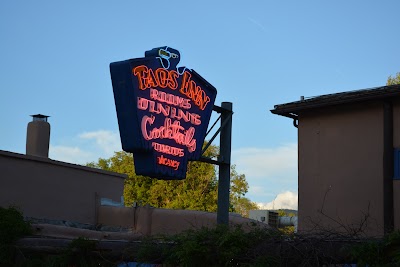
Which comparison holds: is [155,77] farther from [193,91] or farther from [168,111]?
[193,91]

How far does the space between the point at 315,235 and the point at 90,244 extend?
4.74 metres

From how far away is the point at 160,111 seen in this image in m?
16.5

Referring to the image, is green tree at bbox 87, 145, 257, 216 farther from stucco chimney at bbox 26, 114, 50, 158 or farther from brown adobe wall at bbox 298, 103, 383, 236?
brown adobe wall at bbox 298, 103, 383, 236

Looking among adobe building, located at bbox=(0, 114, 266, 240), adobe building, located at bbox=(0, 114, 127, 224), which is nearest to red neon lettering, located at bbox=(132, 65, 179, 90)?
adobe building, located at bbox=(0, 114, 266, 240)

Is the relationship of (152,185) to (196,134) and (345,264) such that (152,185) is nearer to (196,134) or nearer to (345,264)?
(196,134)

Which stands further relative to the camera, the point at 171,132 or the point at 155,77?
the point at 171,132

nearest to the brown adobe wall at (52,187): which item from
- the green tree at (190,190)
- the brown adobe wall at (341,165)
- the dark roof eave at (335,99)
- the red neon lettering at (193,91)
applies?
the red neon lettering at (193,91)

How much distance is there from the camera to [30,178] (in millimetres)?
25312

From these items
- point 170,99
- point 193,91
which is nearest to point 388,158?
point 193,91

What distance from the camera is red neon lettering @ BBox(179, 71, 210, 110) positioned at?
17547 millimetres

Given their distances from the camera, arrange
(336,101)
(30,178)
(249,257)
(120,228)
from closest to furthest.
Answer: (249,257) < (336,101) < (30,178) < (120,228)

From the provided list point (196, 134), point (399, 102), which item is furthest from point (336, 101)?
point (196, 134)

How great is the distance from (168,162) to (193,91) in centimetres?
231

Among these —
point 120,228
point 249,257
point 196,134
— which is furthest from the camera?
point 120,228
